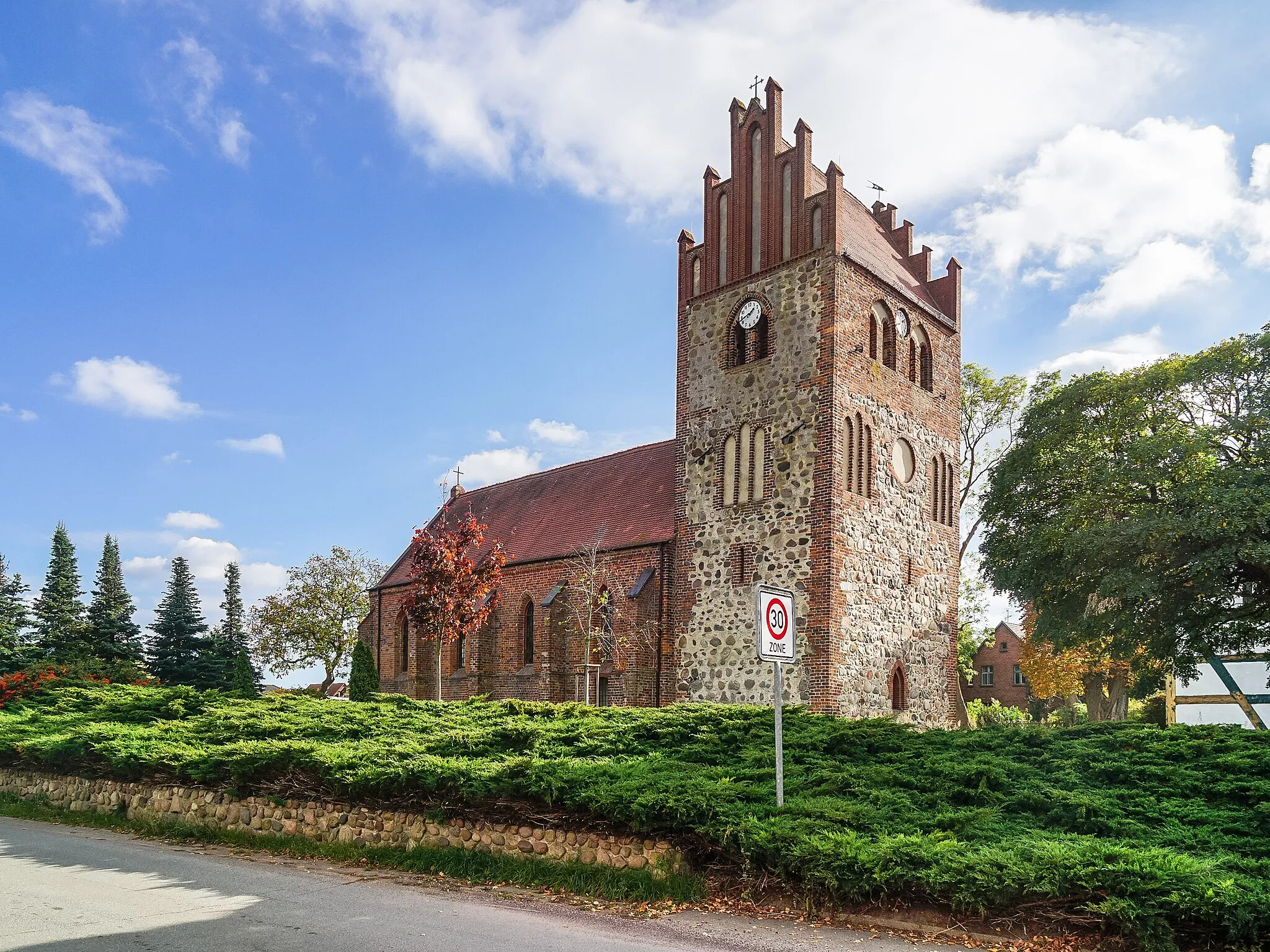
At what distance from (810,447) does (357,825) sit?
45.3 ft

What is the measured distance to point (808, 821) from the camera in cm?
920

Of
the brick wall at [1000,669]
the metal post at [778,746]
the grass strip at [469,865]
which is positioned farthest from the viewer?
the brick wall at [1000,669]

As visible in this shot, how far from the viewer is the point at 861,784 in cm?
1080

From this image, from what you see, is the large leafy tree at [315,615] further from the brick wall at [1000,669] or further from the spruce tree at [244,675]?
the brick wall at [1000,669]

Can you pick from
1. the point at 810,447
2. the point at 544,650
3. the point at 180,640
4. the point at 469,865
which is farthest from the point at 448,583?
the point at 180,640

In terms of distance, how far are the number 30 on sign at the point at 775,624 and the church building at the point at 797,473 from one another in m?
11.2

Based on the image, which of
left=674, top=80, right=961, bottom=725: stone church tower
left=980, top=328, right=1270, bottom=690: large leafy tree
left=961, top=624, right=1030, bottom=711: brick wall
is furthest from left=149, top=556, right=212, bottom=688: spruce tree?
left=961, top=624, right=1030, bottom=711: brick wall

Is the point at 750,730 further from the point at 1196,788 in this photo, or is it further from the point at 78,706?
the point at 78,706

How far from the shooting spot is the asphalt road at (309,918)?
26.0 ft

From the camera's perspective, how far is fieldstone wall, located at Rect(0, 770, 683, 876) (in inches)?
395

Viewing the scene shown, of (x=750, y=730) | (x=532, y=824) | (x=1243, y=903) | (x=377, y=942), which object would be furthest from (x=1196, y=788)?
(x=377, y=942)

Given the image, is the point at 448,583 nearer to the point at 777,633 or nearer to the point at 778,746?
the point at 777,633

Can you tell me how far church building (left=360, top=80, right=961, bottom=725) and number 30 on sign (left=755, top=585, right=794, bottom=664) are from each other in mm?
11217

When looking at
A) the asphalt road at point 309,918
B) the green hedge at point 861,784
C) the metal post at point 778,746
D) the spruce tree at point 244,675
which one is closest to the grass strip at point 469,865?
the asphalt road at point 309,918
